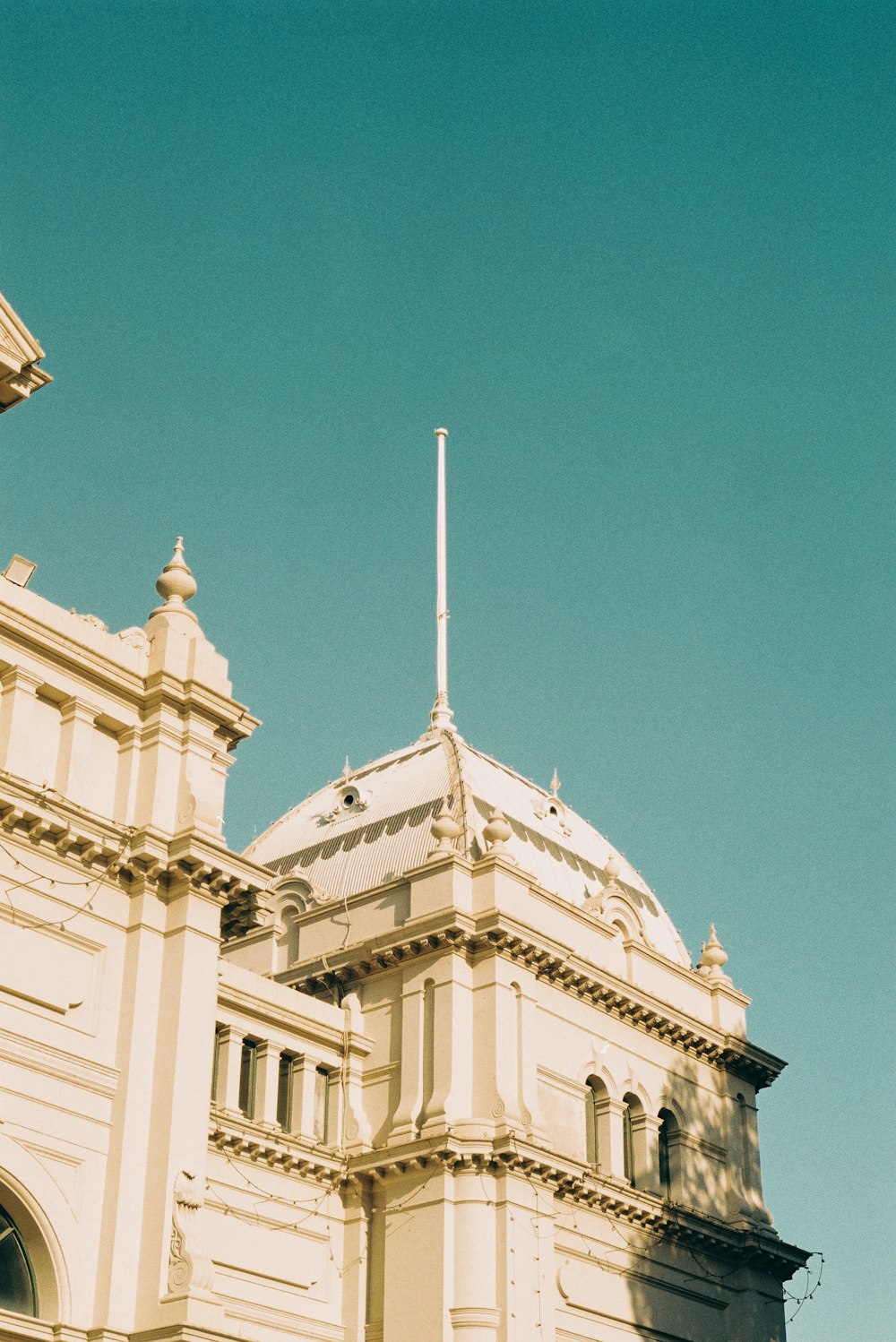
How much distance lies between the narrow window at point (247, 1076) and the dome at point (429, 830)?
728 centimetres

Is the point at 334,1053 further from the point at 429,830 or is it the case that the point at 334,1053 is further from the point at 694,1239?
the point at 694,1239

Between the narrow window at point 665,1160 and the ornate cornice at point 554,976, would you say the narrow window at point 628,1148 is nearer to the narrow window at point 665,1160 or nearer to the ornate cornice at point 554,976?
the narrow window at point 665,1160

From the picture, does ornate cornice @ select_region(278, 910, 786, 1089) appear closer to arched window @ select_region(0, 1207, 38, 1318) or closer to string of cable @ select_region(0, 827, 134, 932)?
string of cable @ select_region(0, 827, 134, 932)

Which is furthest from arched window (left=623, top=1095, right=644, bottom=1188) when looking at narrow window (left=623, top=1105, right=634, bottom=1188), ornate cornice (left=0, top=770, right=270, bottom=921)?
ornate cornice (left=0, top=770, right=270, bottom=921)

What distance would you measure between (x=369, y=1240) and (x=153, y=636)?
47.3ft

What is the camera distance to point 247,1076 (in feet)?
128

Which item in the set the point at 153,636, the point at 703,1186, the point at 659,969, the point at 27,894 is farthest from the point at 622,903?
the point at 27,894

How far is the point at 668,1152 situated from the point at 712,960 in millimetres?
6806

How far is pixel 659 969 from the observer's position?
48.0 m

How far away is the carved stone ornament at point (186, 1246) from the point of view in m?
28.4

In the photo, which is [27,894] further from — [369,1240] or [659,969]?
[659,969]

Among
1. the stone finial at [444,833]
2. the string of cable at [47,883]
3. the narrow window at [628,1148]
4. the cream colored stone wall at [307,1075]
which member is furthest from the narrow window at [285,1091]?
the string of cable at [47,883]

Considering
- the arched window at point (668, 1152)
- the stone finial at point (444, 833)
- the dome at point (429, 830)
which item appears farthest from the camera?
the dome at point (429, 830)

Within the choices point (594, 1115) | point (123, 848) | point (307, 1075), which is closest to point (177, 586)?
point (123, 848)
